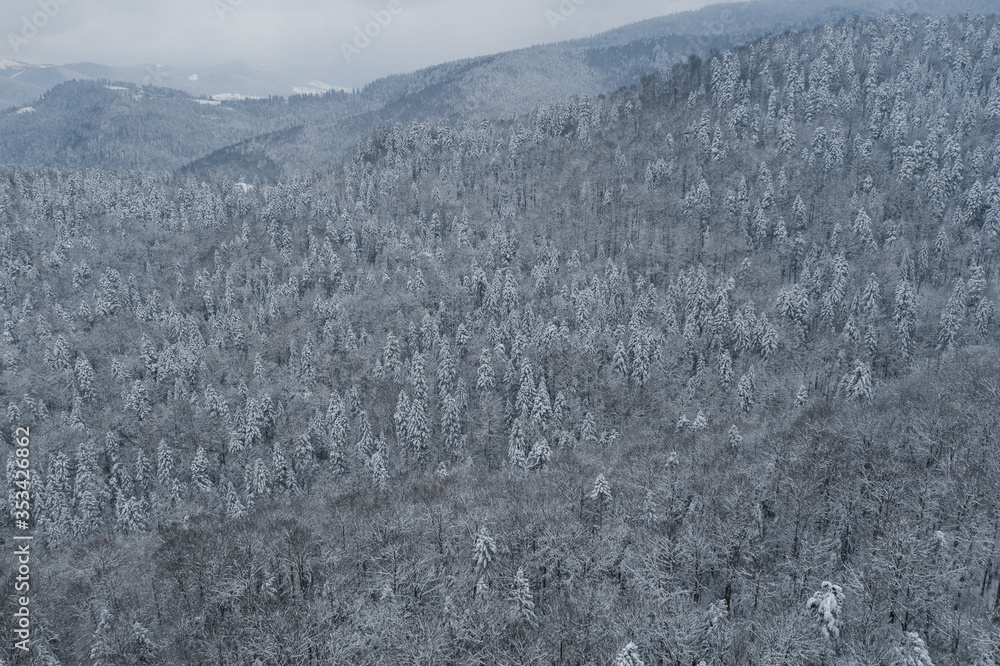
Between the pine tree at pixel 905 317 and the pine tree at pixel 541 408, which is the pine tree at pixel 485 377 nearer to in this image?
the pine tree at pixel 541 408

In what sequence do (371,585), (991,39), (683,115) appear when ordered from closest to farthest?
(371,585), (991,39), (683,115)

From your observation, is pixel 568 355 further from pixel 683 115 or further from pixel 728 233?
pixel 683 115

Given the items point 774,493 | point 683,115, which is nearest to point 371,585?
point 774,493

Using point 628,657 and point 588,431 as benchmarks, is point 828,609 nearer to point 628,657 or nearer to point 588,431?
point 628,657

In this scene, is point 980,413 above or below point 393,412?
above

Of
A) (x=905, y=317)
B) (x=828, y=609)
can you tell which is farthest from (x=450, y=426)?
(x=905, y=317)

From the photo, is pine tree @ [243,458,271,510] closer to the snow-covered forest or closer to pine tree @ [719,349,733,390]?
the snow-covered forest

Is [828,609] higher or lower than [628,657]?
higher

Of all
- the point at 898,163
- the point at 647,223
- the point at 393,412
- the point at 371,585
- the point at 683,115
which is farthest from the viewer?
the point at 683,115
